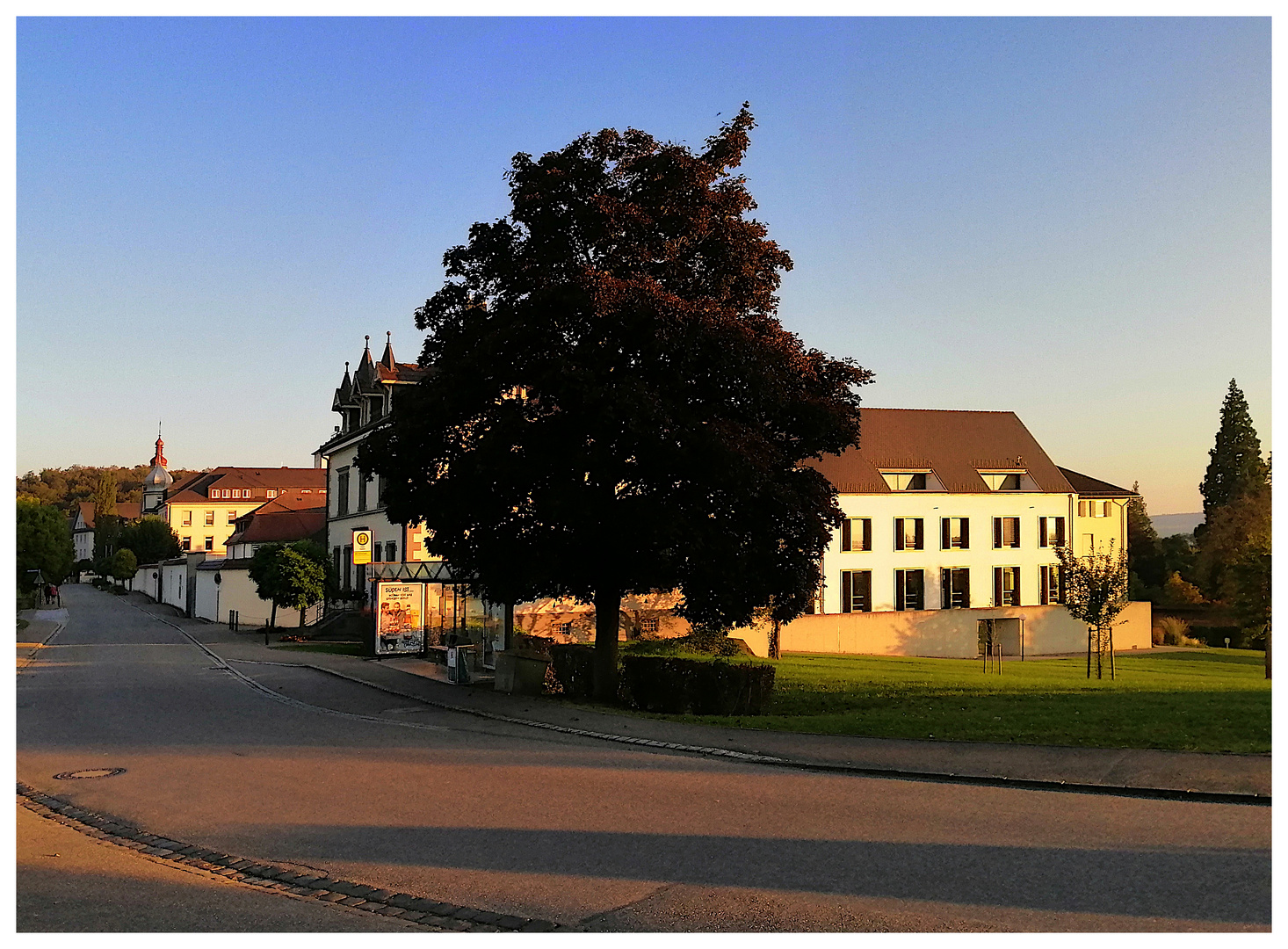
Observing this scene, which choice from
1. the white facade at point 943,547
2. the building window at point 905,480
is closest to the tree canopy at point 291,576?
the white facade at point 943,547

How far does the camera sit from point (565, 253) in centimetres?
2148

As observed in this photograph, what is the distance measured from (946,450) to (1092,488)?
34.2 feet

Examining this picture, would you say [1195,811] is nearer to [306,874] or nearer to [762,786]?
[762,786]

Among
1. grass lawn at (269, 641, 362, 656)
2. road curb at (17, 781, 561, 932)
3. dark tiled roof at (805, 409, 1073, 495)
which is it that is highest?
dark tiled roof at (805, 409, 1073, 495)

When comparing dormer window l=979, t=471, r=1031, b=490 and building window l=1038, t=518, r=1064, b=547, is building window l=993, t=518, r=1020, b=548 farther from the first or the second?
dormer window l=979, t=471, r=1031, b=490

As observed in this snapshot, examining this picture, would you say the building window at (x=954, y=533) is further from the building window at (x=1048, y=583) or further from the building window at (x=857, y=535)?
the building window at (x=1048, y=583)

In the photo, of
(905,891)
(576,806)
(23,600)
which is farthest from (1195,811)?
(23,600)

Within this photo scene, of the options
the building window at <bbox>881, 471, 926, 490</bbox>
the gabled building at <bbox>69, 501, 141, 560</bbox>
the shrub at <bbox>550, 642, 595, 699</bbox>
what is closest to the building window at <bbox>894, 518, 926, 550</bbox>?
the building window at <bbox>881, 471, 926, 490</bbox>

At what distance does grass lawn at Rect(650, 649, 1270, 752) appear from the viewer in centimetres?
1433

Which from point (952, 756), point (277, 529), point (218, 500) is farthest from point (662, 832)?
point (218, 500)

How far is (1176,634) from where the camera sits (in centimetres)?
6456

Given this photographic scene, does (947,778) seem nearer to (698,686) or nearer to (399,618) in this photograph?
(698,686)

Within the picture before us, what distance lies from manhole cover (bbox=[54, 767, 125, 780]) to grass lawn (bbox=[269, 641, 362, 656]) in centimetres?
2185

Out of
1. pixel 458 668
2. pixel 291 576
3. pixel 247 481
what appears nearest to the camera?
pixel 458 668
